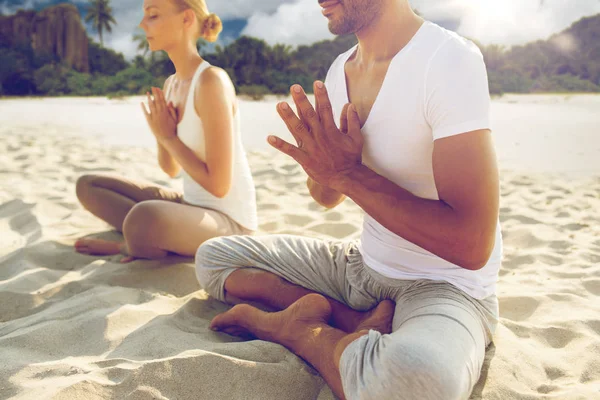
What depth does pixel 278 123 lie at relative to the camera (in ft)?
37.1

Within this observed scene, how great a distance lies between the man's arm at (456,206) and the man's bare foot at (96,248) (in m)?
1.93

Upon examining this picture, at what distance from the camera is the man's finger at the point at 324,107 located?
1526 millimetres

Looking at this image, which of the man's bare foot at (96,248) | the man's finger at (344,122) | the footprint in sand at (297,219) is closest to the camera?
the man's finger at (344,122)

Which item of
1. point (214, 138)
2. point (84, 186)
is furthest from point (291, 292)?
point (84, 186)

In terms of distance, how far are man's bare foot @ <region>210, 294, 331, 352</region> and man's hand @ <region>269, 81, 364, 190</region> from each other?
19.9 inches

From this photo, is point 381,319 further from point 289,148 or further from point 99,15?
point 99,15

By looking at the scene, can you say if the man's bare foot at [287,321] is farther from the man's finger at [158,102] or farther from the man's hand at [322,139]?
the man's finger at [158,102]

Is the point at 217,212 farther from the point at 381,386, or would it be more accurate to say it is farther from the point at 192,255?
the point at 381,386

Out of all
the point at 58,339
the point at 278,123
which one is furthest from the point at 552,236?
the point at 278,123

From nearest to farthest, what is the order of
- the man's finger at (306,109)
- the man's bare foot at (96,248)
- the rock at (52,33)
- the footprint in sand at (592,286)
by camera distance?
the man's finger at (306,109) → the footprint in sand at (592,286) → the man's bare foot at (96,248) → the rock at (52,33)

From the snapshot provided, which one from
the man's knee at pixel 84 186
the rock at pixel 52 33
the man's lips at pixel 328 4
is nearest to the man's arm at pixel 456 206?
the man's lips at pixel 328 4

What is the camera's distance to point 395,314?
5.53 ft

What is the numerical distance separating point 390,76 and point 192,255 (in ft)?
5.41

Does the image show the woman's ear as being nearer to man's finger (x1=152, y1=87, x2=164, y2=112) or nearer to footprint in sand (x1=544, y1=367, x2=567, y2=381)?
man's finger (x1=152, y1=87, x2=164, y2=112)
